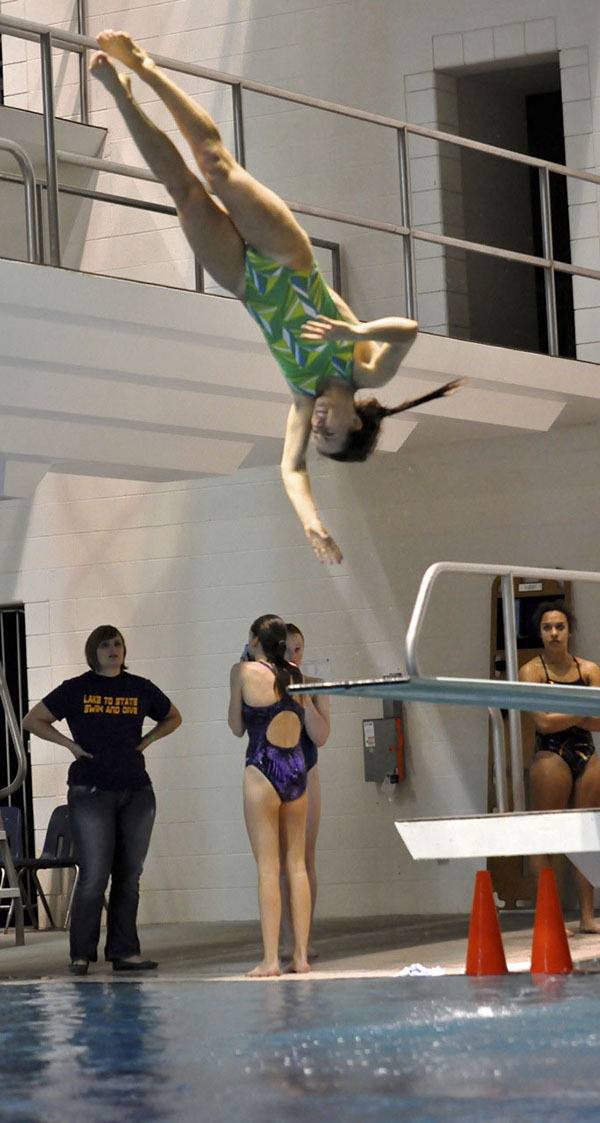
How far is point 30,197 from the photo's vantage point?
7.45 metres

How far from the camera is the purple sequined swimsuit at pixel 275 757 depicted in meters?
8.00

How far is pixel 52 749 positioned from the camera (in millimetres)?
11922

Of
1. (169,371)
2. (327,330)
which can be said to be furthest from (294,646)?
(327,330)

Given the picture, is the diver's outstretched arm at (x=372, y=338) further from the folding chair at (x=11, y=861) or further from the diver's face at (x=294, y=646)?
the folding chair at (x=11, y=861)

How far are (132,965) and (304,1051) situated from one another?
2.59 meters

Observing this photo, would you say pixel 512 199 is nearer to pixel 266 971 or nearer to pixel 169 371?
pixel 169 371

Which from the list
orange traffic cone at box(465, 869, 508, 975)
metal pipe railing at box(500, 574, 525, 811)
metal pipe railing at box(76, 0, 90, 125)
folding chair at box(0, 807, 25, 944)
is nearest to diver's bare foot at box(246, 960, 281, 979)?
orange traffic cone at box(465, 869, 508, 975)

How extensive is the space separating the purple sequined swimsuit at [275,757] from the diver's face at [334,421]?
277 cm

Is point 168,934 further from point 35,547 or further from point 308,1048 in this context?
point 308,1048

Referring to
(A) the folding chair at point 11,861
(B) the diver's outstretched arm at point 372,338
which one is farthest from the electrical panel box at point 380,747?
(B) the diver's outstretched arm at point 372,338

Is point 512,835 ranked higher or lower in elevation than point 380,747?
lower

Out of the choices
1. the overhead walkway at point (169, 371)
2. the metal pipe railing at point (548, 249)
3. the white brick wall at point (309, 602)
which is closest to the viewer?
the overhead walkway at point (169, 371)

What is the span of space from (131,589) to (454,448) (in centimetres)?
228

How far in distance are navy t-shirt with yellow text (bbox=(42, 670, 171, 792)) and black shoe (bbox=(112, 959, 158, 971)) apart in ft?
2.64
